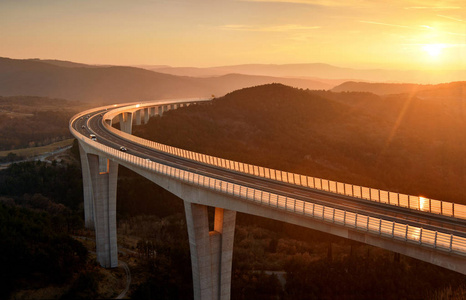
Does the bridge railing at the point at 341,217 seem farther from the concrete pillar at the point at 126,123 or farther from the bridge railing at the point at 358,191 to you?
the concrete pillar at the point at 126,123

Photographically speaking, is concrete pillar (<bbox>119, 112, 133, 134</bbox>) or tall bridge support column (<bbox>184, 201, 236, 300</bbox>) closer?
tall bridge support column (<bbox>184, 201, 236, 300</bbox>)

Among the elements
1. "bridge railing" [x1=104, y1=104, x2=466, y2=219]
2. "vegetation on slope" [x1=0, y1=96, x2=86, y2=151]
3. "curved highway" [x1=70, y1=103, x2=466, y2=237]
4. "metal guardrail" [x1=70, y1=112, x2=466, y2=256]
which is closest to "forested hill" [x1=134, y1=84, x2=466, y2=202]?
"bridge railing" [x1=104, y1=104, x2=466, y2=219]

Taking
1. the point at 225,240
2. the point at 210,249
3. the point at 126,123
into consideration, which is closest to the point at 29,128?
the point at 126,123

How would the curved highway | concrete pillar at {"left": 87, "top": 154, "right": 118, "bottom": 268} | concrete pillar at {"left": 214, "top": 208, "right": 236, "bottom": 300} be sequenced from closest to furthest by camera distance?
the curved highway
concrete pillar at {"left": 214, "top": 208, "right": 236, "bottom": 300}
concrete pillar at {"left": 87, "top": 154, "right": 118, "bottom": 268}

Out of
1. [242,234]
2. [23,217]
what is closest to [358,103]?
[242,234]

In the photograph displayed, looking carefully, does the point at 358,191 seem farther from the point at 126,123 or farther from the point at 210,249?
the point at 126,123

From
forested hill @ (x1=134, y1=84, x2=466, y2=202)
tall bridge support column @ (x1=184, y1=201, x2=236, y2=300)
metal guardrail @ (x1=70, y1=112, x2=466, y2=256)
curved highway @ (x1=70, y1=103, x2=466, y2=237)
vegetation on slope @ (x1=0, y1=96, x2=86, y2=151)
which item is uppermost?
metal guardrail @ (x1=70, y1=112, x2=466, y2=256)

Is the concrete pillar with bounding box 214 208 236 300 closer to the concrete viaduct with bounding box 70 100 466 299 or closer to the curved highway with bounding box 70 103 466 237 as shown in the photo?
the concrete viaduct with bounding box 70 100 466 299
